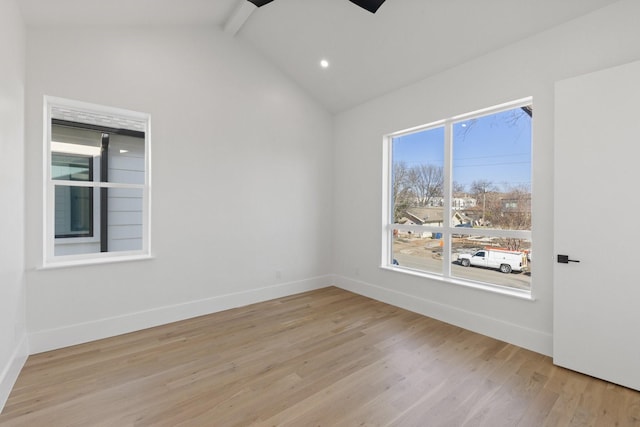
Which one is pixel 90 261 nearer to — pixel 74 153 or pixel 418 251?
pixel 74 153

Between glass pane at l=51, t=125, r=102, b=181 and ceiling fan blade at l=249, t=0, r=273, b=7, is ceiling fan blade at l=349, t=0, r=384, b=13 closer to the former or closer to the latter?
ceiling fan blade at l=249, t=0, r=273, b=7

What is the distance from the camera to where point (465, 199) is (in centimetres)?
→ 354

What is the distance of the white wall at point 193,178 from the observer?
2.84m

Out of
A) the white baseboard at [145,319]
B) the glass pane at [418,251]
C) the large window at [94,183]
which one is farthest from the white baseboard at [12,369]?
the glass pane at [418,251]

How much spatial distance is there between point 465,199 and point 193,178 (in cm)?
331

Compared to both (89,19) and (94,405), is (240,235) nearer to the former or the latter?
(94,405)

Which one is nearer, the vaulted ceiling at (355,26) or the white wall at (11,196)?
the white wall at (11,196)

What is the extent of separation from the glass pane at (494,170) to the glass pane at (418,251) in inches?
20.9

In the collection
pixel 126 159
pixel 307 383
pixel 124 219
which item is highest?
pixel 126 159

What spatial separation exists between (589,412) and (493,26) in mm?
3264

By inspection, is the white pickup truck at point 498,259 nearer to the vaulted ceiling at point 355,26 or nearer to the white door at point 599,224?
the white door at point 599,224

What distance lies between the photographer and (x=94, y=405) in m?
2.04

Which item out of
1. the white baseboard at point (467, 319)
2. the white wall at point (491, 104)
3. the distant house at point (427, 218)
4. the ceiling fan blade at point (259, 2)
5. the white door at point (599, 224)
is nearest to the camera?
the white door at point (599, 224)

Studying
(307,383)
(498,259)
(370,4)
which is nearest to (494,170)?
(498,259)
